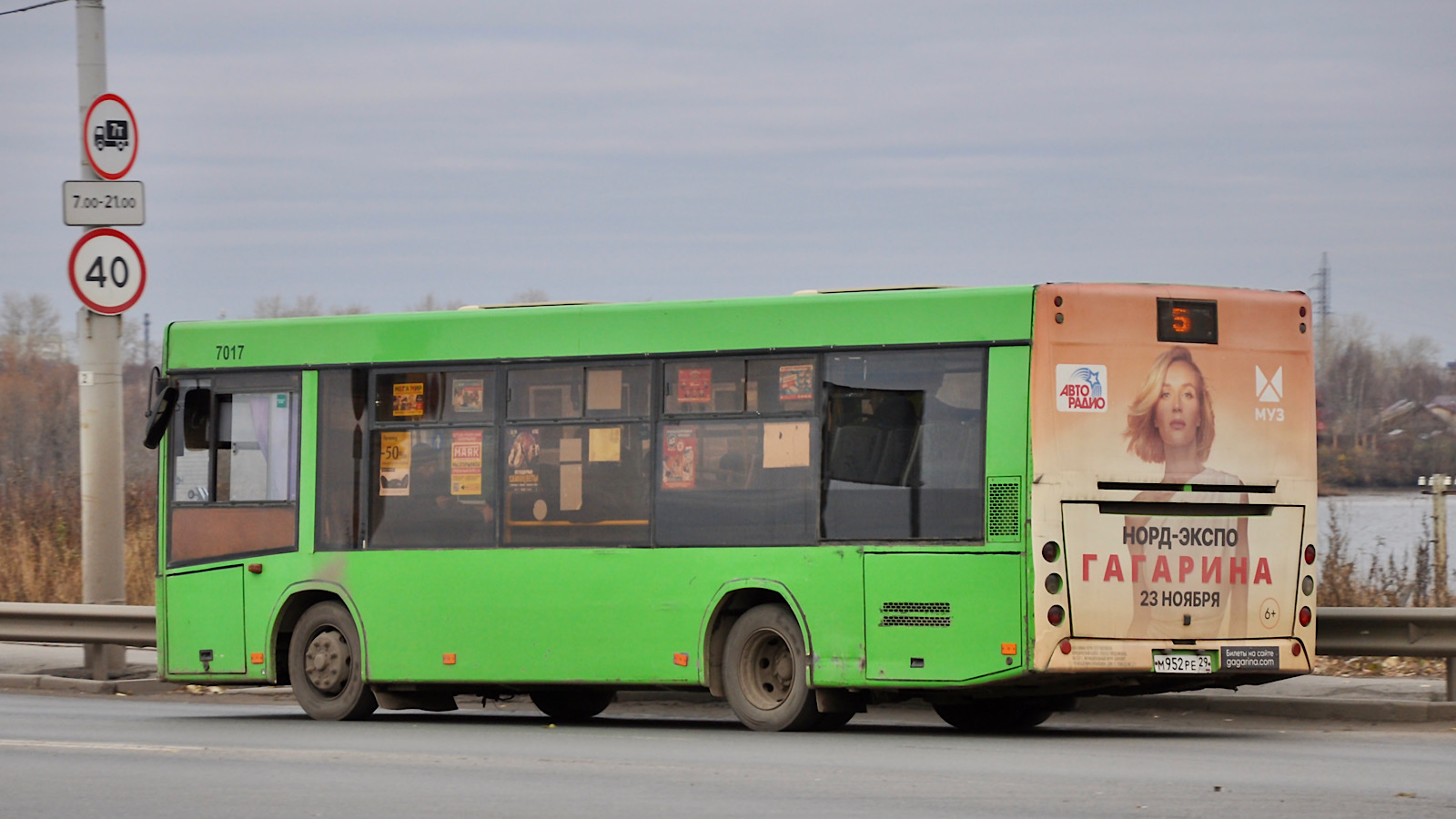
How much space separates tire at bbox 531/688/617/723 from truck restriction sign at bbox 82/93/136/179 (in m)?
6.69

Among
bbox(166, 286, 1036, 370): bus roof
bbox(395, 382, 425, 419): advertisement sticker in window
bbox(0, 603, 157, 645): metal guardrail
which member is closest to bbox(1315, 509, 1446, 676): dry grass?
bbox(166, 286, 1036, 370): bus roof

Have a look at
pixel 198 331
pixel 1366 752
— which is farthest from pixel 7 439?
pixel 1366 752

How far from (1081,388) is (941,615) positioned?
1648 millimetres

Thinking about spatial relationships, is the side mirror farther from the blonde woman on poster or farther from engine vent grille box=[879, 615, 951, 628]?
the blonde woman on poster

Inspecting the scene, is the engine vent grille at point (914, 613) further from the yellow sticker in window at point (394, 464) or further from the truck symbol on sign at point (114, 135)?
the truck symbol on sign at point (114, 135)

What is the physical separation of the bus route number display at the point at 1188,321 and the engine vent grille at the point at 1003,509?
1.37 metres

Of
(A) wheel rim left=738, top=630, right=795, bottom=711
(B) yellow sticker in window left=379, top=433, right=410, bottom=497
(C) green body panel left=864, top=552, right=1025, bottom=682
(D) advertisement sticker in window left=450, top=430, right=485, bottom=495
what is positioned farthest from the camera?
(B) yellow sticker in window left=379, top=433, right=410, bottom=497

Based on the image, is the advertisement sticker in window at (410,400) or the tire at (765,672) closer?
the tire at (765,672)

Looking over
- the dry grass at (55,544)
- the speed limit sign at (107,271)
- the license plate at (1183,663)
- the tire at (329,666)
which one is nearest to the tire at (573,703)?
the tire at (329,666)

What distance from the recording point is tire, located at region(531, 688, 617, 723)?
15.3 m

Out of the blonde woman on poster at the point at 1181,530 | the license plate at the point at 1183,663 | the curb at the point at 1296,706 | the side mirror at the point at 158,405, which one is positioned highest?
the side mirror at the point at 158,405

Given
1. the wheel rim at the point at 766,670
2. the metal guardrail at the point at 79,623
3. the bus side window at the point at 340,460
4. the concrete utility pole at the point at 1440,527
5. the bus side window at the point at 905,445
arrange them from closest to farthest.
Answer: the bus side window at the point at 905,445 < the wheel rim at the point at 766,670 < the bus side window at the point at 340,460 < the metal guardrail at the point at 79,623 < the concrete utility pole at the point at 1440,527

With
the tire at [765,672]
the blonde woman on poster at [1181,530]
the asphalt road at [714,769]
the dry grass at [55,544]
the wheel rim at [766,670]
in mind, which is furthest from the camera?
the dry grass at [55,544]

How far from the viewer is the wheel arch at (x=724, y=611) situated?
1314cm
